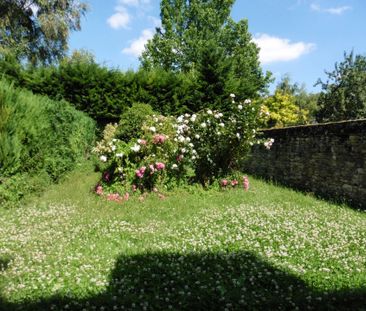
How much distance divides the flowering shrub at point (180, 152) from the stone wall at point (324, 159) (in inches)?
81.5

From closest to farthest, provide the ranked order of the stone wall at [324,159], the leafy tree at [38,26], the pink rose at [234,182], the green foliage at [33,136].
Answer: the green foliage at [33,136] < the stone wall at [324,159] < the pink rose at [234,182] < the leafy tree at [38,26]

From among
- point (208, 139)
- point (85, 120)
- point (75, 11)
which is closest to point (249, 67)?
point (75, 11)

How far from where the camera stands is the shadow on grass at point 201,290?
366 cm

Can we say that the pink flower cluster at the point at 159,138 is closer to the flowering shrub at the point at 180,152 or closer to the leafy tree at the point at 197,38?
the flowering shrub at the point at 180,152

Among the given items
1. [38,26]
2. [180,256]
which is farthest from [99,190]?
[38,26]

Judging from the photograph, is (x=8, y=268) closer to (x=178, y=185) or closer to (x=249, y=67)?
(x=178, y=185)

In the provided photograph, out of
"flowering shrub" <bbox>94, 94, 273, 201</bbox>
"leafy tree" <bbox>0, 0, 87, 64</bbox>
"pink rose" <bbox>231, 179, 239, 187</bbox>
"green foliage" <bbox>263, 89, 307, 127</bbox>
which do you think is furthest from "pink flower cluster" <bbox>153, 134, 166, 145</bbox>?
"green foliage" <bbox>263, 89, 307, 127</bbox>

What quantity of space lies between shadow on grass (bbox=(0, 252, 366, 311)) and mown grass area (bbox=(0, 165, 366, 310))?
0.04 ft

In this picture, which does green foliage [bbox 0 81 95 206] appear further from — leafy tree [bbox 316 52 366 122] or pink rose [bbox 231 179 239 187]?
leafy tree [bbox 316 52 366 122]

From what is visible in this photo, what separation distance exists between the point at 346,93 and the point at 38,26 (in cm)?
2565

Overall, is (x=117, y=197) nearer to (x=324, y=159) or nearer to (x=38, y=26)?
(x=324, y=159)

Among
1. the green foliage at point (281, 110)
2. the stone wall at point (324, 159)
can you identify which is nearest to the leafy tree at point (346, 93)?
the green foliage at point (281, 110)

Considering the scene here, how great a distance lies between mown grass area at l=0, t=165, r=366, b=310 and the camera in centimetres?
380

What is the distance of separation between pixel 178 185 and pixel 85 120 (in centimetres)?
632
